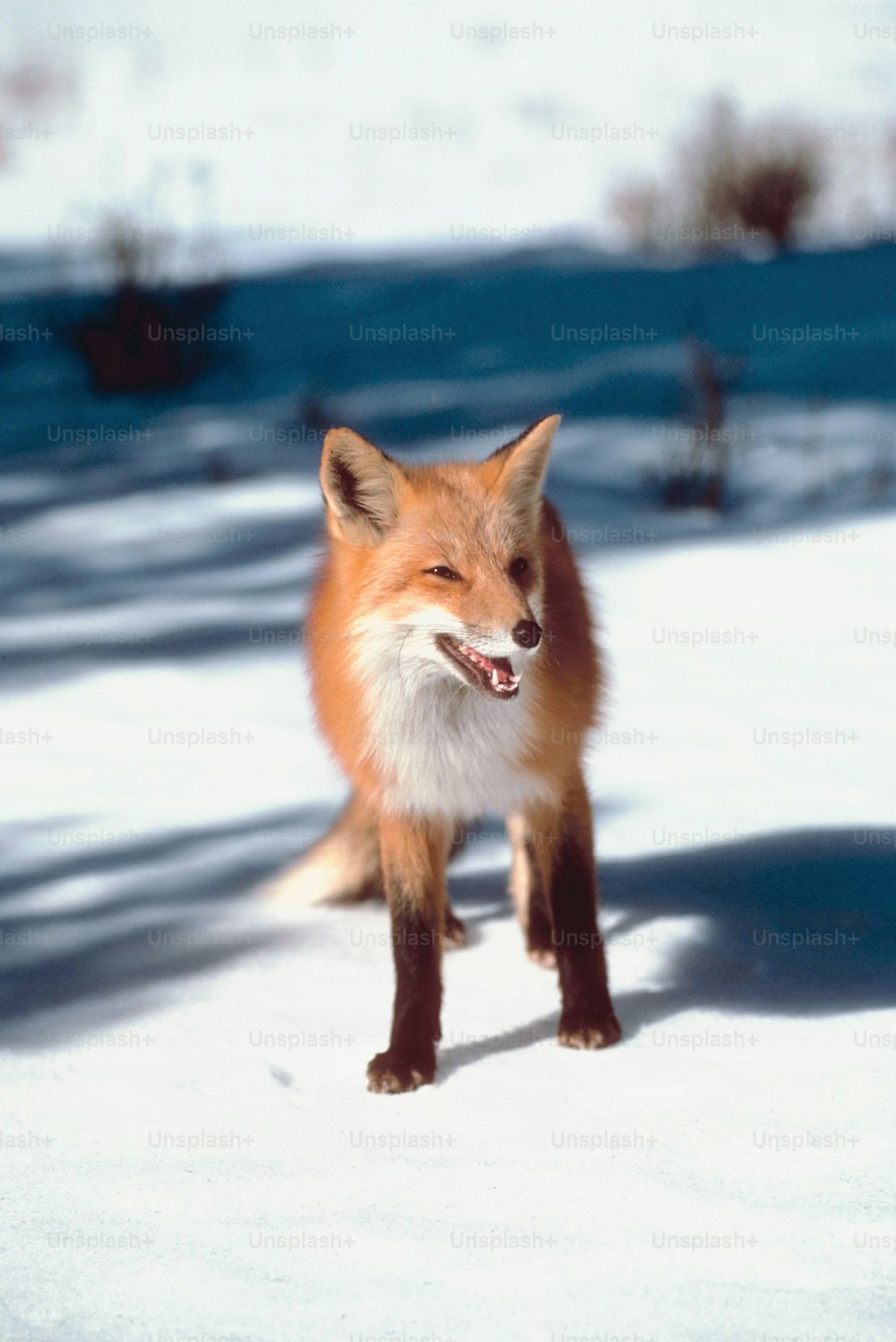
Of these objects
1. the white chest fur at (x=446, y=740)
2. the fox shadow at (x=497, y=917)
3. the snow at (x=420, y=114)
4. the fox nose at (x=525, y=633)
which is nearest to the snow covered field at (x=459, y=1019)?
the fox shadow at (x=497, y=917)

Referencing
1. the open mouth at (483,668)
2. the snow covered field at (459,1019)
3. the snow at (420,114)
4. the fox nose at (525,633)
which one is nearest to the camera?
the snow covered field at (459,1019)

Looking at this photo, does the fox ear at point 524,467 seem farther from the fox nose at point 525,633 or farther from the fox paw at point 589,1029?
the fox paw at point 589,1029

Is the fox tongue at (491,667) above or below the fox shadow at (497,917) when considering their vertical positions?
above

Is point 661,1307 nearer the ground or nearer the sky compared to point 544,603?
nearer the ground

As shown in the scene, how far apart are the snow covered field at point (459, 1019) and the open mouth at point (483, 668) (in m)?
0.87

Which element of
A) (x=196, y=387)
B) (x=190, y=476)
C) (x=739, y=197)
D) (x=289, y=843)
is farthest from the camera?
(x=739, y=197)

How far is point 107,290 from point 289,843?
25.7 ft

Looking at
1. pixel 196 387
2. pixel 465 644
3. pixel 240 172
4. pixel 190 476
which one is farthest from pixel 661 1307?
pixel 240 172

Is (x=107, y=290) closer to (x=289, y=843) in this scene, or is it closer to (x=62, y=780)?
(x=62, y=780)

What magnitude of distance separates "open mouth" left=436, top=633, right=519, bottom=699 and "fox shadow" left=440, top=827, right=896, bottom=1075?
90 cm

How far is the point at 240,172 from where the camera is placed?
697 inches

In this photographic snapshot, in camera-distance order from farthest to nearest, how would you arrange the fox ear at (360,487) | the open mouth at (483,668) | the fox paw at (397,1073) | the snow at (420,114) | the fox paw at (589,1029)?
the snow at (420,114) → the fox paw at (589,1029) → the fox paw at (397,1073) → the fox ear at (360,487) → the open mouth at (483,668)

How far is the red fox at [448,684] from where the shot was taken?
2926mm

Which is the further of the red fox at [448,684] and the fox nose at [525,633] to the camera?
the red fox at [448,684]
